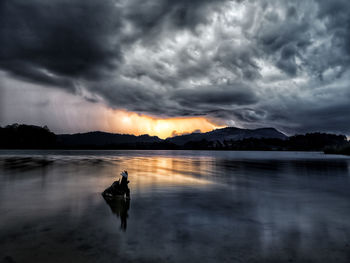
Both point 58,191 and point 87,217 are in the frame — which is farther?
point 58,191

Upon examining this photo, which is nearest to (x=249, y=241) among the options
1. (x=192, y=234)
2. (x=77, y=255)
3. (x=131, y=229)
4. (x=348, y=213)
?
(x=192, y=234)

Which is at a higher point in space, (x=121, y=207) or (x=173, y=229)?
(x=173, y=229)

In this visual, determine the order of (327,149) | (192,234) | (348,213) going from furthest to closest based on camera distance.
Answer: (327,149) < (348,213) < (192,234)

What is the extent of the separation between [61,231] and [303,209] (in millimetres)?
12754

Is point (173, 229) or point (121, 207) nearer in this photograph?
point (173, 229)

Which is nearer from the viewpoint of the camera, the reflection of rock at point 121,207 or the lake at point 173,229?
the lake at point 173,229

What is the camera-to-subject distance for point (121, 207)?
38.4 feet

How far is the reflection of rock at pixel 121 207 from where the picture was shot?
9.34 metres

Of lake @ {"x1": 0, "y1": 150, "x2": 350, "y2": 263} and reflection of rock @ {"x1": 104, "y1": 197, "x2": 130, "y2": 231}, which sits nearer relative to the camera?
lake @ {"x1": 0, "y1": 150, "x2": 350, "y2": 263}

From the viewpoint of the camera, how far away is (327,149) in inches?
4574

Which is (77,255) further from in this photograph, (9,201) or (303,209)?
(303,209)

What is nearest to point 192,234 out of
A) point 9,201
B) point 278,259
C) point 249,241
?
point 249,241

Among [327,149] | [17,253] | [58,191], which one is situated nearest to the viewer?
[17,253]

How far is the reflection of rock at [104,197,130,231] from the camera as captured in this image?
9.34 m
